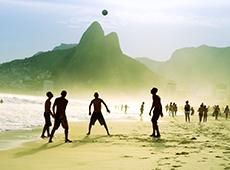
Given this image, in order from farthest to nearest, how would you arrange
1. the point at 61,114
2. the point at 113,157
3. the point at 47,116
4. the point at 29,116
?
the point at 29,116 → the point at 47,116 → the point at 61,114 → the point at 113,157

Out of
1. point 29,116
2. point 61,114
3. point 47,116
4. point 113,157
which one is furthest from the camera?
point 29,116

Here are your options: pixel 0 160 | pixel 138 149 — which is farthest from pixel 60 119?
pixel 0 160

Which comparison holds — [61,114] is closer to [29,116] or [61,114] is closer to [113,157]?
[113,157]

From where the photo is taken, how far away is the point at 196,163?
934 cm

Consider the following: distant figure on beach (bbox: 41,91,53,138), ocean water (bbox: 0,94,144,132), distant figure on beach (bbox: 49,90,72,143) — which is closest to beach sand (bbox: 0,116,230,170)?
distant figure on beach (bbox: 49,90,72,143)

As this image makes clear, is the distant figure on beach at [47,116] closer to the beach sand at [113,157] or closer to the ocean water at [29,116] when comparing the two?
the beach sand at [113,157]

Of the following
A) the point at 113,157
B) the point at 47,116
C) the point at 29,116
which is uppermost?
the point at 29,116

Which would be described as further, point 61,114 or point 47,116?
point 47,116

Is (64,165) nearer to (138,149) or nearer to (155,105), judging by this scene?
(138,149)

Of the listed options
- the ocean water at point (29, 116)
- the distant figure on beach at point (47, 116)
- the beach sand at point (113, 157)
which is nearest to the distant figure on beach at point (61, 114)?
the beach sand at point (113, 157)

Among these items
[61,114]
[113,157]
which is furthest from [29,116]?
[113,157]

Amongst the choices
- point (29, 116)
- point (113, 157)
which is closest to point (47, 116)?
point (113, 157)

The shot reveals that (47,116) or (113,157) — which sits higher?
(47,116)

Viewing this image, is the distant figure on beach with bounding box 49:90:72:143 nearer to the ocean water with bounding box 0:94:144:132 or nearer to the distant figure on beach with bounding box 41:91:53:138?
the distant figure on beach with bounding box 41:91:53:138
